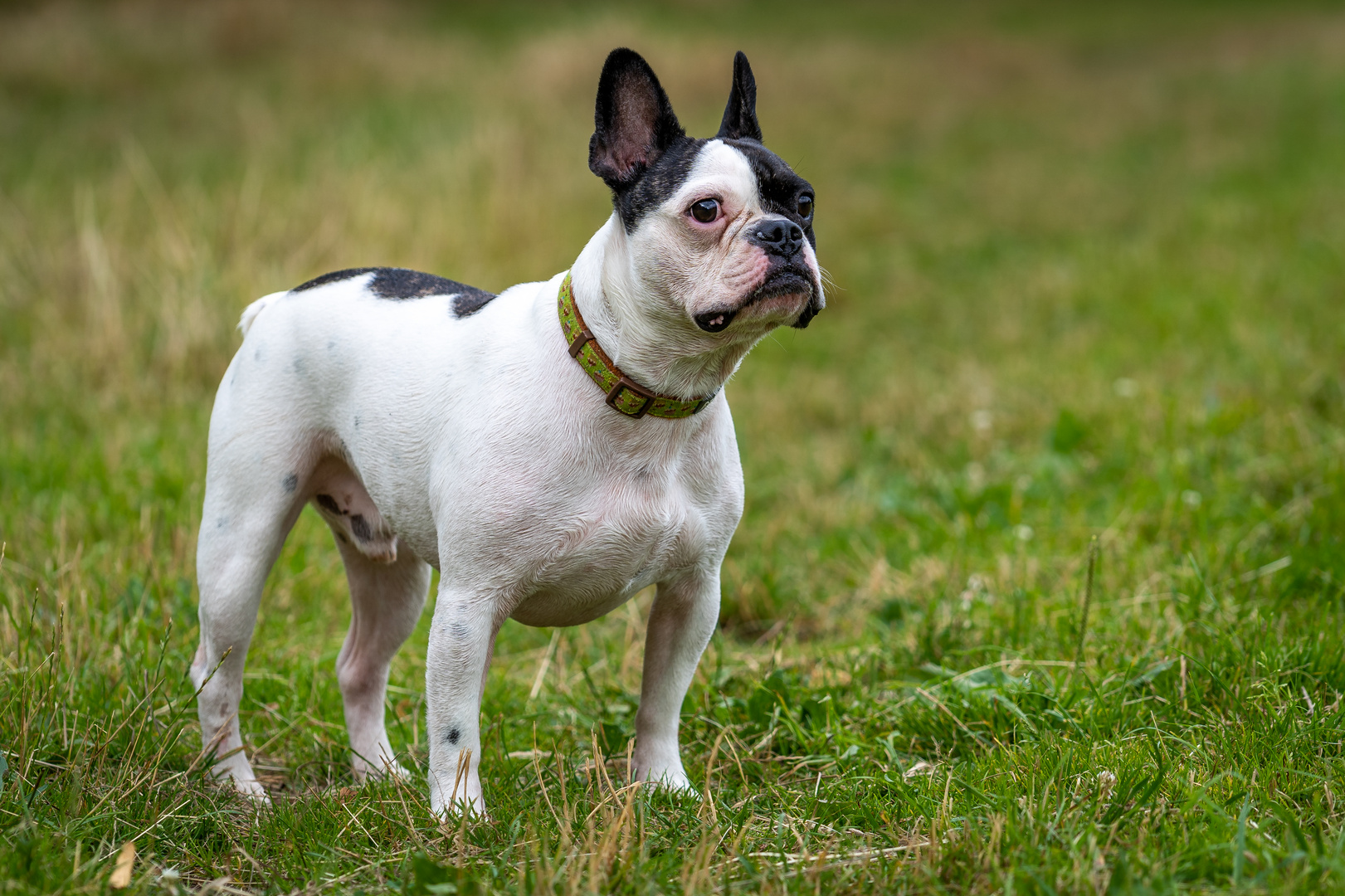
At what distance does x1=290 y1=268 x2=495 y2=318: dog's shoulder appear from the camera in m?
3.30

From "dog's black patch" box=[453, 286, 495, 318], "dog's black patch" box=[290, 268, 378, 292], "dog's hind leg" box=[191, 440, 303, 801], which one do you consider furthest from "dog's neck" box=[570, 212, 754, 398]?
"dog's hind leg" box=[191, 440, 303, 801]

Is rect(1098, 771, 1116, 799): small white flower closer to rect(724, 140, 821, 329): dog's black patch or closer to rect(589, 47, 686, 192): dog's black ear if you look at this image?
rect(724, 140, 821, 329): dog's black patch

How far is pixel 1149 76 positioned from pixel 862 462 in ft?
61.2

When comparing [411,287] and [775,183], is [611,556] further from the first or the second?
[411,287]

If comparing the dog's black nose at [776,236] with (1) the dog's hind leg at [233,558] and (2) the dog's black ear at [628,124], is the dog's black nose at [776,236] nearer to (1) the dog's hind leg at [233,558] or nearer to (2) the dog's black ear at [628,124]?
(2) the dog's black ear at [628,124]

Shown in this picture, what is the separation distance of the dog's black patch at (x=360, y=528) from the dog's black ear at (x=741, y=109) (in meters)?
1.48

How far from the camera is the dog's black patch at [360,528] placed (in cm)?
351

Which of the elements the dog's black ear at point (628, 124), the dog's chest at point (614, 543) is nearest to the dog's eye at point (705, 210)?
the dog's black ear at point (628, 124)

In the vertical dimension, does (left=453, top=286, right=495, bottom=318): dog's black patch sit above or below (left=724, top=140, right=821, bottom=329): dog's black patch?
below

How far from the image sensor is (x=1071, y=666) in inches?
141

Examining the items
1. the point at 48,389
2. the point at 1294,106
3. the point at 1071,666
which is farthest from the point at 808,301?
the point at 1294,106

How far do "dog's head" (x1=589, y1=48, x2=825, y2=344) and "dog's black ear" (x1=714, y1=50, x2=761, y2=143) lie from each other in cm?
21

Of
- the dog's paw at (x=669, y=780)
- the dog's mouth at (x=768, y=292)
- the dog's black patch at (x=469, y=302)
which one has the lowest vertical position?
the dog's paw at (x=669, y=780)

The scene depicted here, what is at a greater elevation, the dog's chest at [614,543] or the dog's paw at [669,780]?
the dog's chest at [614,543]
